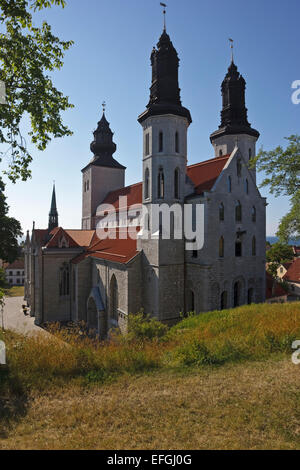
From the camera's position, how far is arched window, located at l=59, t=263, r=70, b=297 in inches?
1046

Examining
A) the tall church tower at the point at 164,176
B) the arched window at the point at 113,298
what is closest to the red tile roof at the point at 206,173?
the tall church tower at the point at 164,176

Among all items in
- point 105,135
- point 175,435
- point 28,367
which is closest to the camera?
point 175,435

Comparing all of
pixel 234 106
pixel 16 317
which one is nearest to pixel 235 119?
pixel 234 106

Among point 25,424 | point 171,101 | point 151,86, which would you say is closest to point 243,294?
point 171,101

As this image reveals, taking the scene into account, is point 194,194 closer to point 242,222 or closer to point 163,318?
point 242,222

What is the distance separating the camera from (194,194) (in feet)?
63.4

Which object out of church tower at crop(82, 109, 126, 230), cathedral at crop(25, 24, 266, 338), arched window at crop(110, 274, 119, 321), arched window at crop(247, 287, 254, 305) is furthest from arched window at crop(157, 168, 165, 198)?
church tower at crop(82, 109, 126, 230)

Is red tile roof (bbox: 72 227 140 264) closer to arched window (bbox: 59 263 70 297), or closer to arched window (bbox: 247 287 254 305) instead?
arched window (bbox: 59 263 70 297)

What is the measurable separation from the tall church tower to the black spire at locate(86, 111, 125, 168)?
17.1m

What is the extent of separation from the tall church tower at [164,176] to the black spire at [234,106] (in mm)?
6604

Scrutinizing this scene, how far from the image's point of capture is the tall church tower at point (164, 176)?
1784 cm

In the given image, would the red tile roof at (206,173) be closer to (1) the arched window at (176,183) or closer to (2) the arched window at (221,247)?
(1) the arched window at (176,183)
